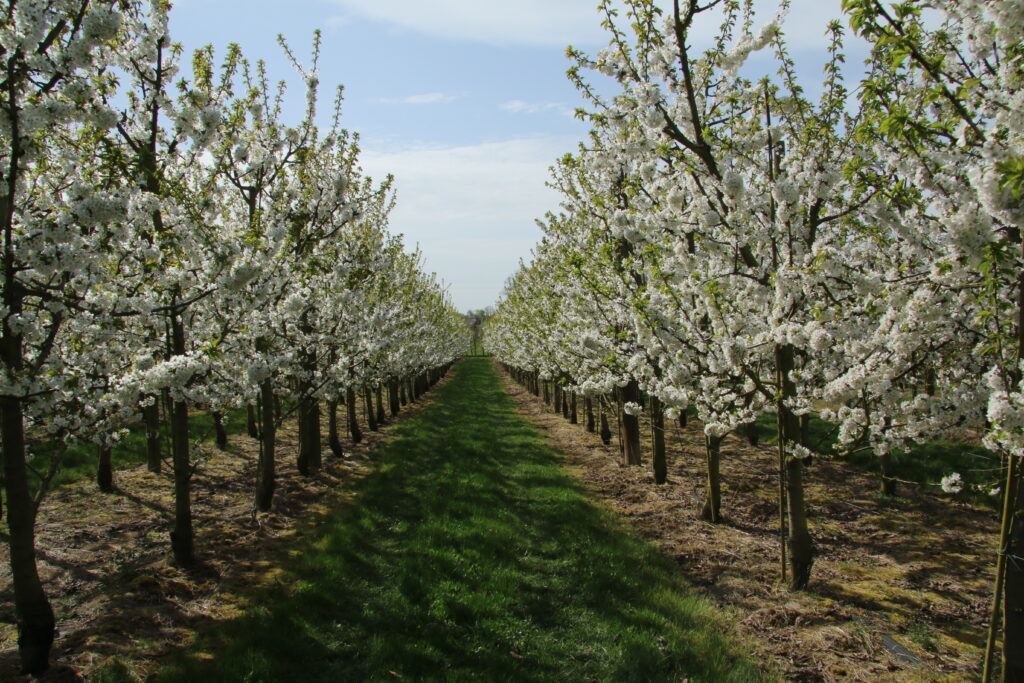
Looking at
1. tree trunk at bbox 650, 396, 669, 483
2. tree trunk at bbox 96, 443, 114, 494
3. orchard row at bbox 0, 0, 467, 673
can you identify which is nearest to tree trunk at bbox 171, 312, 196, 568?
orchard row at bbox 0, 0, 467, 673

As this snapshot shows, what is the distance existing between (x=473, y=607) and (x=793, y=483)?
4098 mm

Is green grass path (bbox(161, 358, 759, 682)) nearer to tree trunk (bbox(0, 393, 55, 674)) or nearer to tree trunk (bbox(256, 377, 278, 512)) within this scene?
tree trunk (bbox(0, 393, 55, 674))

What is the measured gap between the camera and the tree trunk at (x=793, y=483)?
21.6 feet

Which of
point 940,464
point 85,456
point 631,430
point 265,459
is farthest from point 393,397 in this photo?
point 940,464

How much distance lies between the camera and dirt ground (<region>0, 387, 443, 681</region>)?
5.98 meters

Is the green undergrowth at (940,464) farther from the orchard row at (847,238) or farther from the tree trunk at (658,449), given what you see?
the orchard row at (847,238)

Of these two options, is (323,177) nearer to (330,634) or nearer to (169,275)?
(169,275)

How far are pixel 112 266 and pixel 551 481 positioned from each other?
29.2 feet

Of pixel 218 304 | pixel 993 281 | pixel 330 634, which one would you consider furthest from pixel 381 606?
pixel 993 281

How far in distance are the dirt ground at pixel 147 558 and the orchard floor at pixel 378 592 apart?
1.3 inches

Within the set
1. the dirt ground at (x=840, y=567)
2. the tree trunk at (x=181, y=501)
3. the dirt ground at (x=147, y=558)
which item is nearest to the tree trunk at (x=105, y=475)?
the dirt ground at (x=147, y=558)

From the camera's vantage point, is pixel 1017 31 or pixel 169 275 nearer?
pixel 1017 31

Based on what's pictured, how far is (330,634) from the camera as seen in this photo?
5.88 m

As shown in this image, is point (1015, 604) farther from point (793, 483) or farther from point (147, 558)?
point (147, 558)
